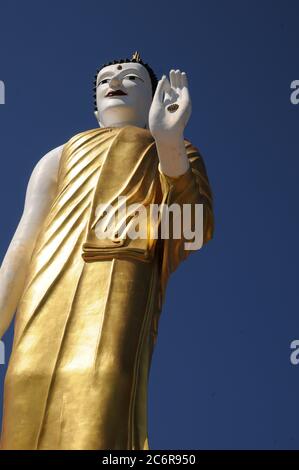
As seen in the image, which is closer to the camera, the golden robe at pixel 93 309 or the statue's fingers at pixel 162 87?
the golden robe at pixel 93 309

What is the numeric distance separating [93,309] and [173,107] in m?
1.22

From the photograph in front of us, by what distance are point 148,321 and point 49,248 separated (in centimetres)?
78

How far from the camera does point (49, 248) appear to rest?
21.8 ft

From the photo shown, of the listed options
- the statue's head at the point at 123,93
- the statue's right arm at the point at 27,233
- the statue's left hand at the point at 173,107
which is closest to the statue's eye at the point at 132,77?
the statue's head at the point at 123,93

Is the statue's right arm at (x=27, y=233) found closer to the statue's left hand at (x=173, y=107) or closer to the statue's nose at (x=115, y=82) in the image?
the statue's nose at (x=115, y=82)

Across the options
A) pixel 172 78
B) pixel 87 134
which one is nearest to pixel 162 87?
pixel 172 78

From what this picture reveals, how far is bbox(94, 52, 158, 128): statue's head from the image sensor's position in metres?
7.43

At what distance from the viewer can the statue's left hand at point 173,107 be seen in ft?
20.9

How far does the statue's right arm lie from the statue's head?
405 millimetres

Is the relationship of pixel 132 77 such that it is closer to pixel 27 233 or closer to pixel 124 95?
pixel 124 95

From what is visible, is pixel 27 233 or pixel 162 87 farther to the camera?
pixel 27 233

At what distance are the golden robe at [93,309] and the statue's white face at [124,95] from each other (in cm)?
31

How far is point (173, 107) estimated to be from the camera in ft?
21.2

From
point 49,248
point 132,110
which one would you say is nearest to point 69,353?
point 49,248
